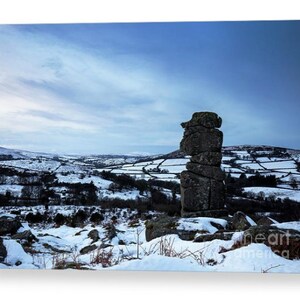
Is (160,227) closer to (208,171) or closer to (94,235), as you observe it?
(94,235)

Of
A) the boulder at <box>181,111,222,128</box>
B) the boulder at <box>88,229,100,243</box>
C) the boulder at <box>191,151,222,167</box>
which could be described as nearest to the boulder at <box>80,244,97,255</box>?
the boulder at <box>88,229,100,243</box>

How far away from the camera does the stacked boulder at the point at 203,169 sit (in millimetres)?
8625

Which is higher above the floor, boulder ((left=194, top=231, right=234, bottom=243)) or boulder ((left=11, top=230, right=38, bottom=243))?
boulder ((left=194, top=231, right=234, bottom=243))

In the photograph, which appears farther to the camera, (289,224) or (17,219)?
(17,219)

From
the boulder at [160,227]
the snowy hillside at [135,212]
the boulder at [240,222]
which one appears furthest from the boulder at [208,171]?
the boulder at [160,227]

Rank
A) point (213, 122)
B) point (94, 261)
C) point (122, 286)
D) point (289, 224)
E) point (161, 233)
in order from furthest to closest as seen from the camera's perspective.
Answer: point (213, 122)
point (161, 233)
point (289, 224)
point (94, 261)
point (122, 286)

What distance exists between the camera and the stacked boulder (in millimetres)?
8625

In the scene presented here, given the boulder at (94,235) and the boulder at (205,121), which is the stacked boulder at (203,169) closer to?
the boulder at (205,121)

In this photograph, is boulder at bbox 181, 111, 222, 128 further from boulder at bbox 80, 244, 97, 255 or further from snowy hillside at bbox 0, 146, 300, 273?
boulder at bbox 80, 244, 97, 255

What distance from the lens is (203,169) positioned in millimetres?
8867
